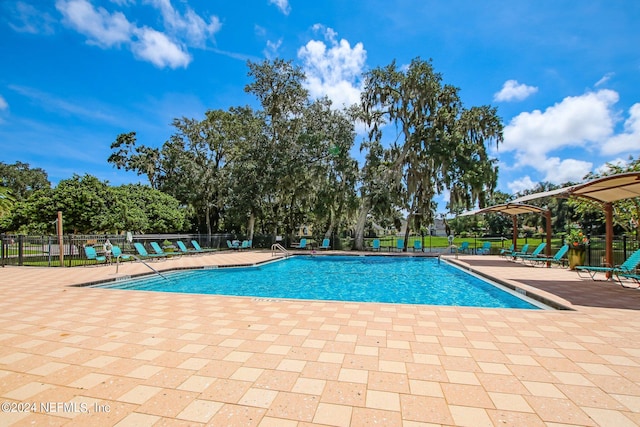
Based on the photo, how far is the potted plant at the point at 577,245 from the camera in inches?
365

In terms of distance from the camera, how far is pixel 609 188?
687cm

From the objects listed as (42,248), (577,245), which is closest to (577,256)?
(577,245)

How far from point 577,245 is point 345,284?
7305mm

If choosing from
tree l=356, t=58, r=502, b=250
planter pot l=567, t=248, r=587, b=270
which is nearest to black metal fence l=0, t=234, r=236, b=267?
tree l=356, t=58, r=502, b=250

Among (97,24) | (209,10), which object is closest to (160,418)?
(209,10)

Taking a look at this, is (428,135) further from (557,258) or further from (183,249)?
(183,249)

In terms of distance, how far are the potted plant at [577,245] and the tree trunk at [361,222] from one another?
11063mm

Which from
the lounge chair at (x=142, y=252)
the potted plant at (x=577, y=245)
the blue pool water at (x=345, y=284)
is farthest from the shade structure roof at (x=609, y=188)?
the lounge chair at (x=142, y=252)

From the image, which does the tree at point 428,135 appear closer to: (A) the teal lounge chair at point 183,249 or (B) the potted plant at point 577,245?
(B) the potted plant at point 577,245

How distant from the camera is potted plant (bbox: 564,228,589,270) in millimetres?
9266

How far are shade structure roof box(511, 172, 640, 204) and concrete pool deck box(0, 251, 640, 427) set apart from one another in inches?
104

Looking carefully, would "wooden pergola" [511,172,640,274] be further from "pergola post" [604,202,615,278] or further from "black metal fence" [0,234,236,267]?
"black metal fence" [0,234,236,267]

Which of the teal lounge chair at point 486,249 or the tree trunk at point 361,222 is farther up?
the tree trunk at point 361,222

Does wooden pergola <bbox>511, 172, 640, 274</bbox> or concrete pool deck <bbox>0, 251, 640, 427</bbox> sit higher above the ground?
wooden pergola <bbox>511, 172, 640, 274</bbox>
